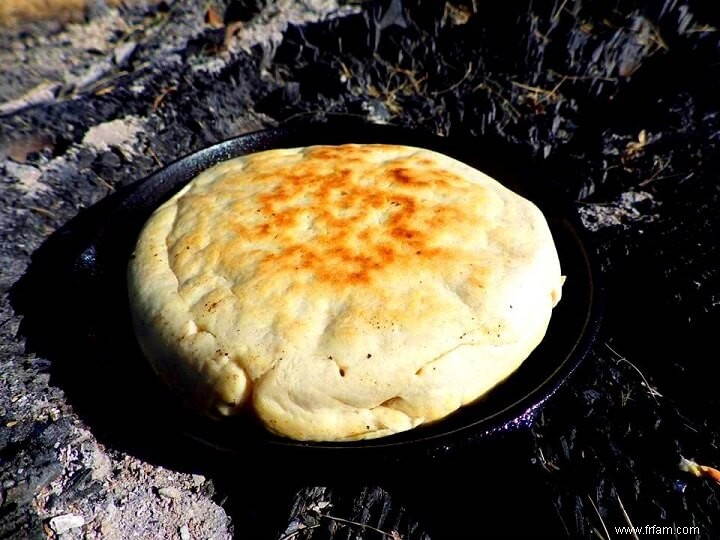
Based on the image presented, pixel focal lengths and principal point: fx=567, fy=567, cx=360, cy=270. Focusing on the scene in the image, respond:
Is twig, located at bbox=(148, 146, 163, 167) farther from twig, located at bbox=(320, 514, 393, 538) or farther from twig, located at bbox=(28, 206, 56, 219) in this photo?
twig, located at bbox=(320, 514, 393, 538)

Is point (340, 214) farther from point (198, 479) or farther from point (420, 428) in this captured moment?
point (198, 479)

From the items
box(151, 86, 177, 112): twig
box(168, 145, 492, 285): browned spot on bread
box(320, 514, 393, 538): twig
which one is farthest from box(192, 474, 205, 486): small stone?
box(151, 86, 177, 112): twig

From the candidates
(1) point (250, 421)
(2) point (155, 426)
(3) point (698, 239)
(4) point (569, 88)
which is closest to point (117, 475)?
(2) point (155, 426)

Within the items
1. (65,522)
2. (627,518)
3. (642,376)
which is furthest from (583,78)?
(65,522)

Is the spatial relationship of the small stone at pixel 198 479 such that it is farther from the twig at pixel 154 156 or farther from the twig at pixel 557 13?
the twig at pixel 557 13

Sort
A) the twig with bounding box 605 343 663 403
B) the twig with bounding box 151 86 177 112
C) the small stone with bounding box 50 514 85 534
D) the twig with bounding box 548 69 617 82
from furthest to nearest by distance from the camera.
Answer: the twig with bounding box 548 69 617 82
the twig with bounding box 151 86 177 112
the twig with bounding box 605 343 663 403
the small stone with bounding box 50 514 85 534
